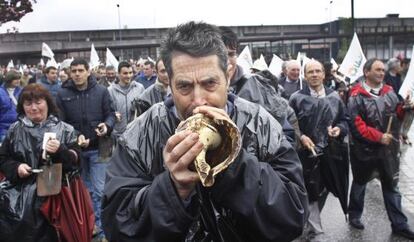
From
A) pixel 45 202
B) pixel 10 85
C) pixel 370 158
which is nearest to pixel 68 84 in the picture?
pixel 45 202

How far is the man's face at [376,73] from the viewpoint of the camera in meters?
5.90

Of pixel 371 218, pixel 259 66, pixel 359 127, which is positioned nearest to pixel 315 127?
pixel 359 127

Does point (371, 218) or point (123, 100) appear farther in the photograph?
point (123, 100)

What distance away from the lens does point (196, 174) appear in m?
1.55

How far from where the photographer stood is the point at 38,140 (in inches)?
174

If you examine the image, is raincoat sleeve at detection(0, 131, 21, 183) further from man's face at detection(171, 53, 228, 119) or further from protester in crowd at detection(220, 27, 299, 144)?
man's face at detection(171, 53, 228, 119)

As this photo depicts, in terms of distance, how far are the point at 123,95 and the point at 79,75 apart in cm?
132

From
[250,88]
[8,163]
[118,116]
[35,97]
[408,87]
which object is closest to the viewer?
[250,88]

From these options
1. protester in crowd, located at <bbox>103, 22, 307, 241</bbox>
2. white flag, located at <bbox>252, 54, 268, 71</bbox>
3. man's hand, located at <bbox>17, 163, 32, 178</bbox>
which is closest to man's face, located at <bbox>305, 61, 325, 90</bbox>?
white flag, located at <bbox>252, 54, 268, 71</bbox>

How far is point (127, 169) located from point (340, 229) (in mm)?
4804

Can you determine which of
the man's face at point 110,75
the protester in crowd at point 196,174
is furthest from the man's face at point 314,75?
the man's face at point 110,75

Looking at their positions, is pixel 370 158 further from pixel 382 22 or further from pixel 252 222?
pixel 382 22

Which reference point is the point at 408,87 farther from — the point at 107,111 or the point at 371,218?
the point at 107,111

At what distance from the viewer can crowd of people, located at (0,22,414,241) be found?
1686mm
